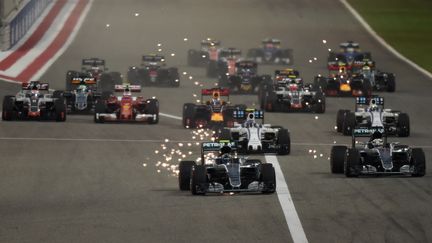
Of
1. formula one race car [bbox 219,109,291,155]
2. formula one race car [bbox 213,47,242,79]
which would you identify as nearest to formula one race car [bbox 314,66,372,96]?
formula one race car [bbox 213,47,242,79]

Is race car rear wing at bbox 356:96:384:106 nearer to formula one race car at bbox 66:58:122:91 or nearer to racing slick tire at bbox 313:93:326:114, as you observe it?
racing slick tire at bbox 313:93:326:114

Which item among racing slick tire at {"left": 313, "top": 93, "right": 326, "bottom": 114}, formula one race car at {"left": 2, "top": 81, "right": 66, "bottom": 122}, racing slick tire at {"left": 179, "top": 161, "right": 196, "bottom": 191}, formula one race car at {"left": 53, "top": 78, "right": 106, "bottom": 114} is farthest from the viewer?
racing slick tire at {"left": 313, "top": 93, "right": 326, "bottom": 114}

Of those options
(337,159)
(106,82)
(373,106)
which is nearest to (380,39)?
(106,82)

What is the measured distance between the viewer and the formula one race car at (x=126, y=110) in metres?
45.6

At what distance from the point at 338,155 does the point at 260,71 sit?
36.4 metres

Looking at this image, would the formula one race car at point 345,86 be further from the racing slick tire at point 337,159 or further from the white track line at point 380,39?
the racing slick tire at point 337,159

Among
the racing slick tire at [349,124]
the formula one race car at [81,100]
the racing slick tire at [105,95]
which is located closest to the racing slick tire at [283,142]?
the racing slick tire at [349,124]

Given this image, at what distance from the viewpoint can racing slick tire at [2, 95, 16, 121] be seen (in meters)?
44.8

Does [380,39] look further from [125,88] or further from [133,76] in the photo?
[125,88]

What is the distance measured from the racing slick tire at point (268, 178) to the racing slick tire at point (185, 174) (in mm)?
1606

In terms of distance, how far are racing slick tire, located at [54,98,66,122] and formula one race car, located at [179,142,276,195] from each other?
14.6 meters

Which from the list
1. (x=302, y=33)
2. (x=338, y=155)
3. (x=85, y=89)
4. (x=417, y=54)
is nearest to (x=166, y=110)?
(x=85, y=89)

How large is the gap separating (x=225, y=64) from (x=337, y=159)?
100ft

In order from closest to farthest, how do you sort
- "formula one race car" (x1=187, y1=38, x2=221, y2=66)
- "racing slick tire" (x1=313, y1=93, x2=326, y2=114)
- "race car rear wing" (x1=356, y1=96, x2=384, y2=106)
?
"race car rear wing" (x1=356, y1=96, x2=384, y2=106) < "racing slick tire" (x1=313, y1=93, x2=326, y2=114) < "formula one race car" (x1=187, y1=38, x2=221, y2=66)
